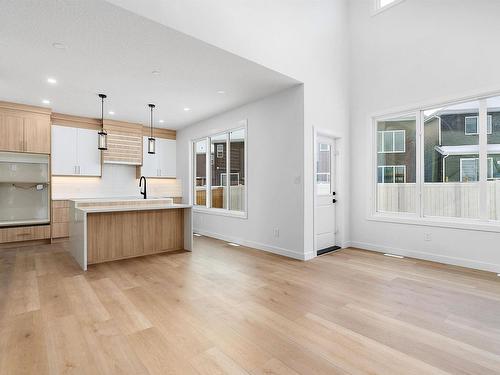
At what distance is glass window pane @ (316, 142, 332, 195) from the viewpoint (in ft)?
15.9

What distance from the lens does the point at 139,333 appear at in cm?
216

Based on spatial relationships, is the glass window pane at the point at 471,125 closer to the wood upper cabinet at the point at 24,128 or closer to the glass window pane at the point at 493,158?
the glass window pane at the point at 493,158

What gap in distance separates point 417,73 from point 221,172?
4160 mm

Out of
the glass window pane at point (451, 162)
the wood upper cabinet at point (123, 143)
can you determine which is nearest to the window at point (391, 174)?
the glass window pane at point (451, 162)

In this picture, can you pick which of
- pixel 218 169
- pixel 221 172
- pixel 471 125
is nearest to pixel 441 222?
pixel 471 125

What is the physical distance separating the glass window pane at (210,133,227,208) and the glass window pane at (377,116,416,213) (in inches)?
126

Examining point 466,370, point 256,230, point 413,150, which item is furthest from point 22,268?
point 413,150

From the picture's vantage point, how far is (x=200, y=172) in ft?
23.2

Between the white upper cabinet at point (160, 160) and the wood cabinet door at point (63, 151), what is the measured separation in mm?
1585

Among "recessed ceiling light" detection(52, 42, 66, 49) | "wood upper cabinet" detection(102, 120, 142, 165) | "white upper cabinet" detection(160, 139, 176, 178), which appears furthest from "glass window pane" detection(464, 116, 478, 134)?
Answer: "wood upper cabinet" detection(102, 120, 142, 165)

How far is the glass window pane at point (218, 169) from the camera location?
6.19 metres

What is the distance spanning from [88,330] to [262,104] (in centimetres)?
416

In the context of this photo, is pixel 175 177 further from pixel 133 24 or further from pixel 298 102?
pixel 133 24

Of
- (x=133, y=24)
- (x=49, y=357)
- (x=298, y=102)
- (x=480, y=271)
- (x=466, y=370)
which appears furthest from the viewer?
(x=298, y=102)
